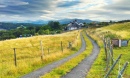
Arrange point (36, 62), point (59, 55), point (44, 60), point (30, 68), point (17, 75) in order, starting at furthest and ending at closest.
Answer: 1. point (59, 55)
2. point (44, 60)
3. point (36, 62)
4. point (30, 68)
5. point (17, 75)

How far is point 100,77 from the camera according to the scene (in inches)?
723

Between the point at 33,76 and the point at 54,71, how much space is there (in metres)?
2.44

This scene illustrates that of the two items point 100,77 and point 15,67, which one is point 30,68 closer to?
point 15,67

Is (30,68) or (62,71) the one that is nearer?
(62,71)

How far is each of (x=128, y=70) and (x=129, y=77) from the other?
3.15 m

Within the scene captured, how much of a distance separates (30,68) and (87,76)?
18.4 ft

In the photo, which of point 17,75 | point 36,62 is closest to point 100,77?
point 17,75

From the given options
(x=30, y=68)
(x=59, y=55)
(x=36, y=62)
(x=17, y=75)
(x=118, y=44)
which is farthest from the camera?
(x=118, y=44)

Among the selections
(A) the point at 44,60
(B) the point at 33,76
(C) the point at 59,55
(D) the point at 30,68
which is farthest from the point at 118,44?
(B) the point at 33,76

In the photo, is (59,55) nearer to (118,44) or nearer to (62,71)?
(62,71)

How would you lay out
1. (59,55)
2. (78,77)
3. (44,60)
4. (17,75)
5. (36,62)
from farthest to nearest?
1. (59,55)
2. (44,60)
3. (36,62)
4. (17,75)
5. (78,77)

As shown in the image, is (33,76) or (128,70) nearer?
(33,76)

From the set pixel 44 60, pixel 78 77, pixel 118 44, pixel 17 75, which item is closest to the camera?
pixel 78 77

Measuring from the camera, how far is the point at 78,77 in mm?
18203
